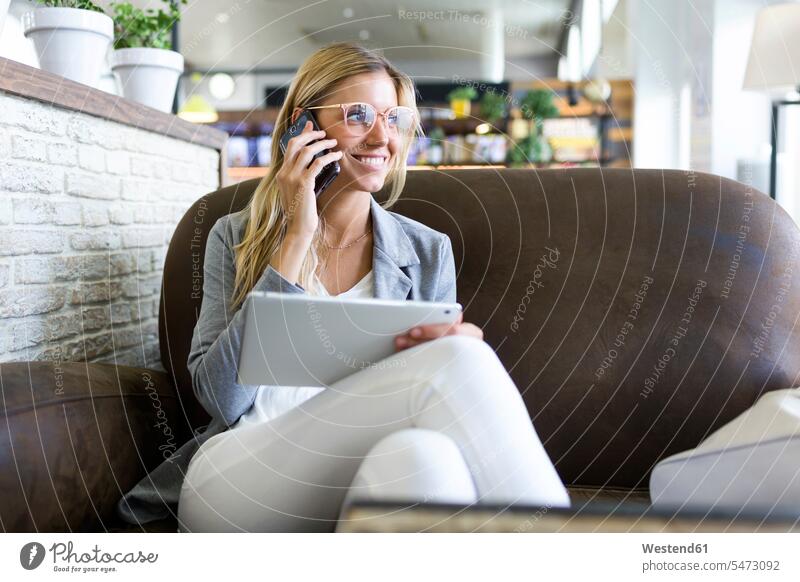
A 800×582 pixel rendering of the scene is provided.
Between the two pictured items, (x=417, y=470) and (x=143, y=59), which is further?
(x=143, y=59)

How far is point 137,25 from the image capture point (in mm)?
1418

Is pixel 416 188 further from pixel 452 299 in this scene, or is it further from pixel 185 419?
pixel 185 419

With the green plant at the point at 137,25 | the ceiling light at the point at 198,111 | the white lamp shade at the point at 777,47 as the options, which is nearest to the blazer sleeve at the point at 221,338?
the green plant at the point at 137,25

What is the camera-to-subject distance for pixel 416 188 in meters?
1.14

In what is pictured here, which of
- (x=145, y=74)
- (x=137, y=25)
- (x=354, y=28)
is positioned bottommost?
(x=145, y=74)

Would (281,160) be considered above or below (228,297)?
above

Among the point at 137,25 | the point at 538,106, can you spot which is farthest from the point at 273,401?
the point at 538,106

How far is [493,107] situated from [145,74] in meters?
3.15

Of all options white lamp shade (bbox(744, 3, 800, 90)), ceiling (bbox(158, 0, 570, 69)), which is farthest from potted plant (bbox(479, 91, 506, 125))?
white lamp shade (bbox(744, 3, 800, 90))

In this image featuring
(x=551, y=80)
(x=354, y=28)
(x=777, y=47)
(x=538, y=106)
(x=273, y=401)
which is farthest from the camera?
(x=354, y=28)

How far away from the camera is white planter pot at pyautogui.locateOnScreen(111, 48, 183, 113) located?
1.33 m

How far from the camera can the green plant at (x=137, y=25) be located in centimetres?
141

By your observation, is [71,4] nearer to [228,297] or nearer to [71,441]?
[228,297]

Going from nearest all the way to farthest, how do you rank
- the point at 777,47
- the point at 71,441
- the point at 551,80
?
the point at 71,441 < the point at 777,47 < the point at 551,80
